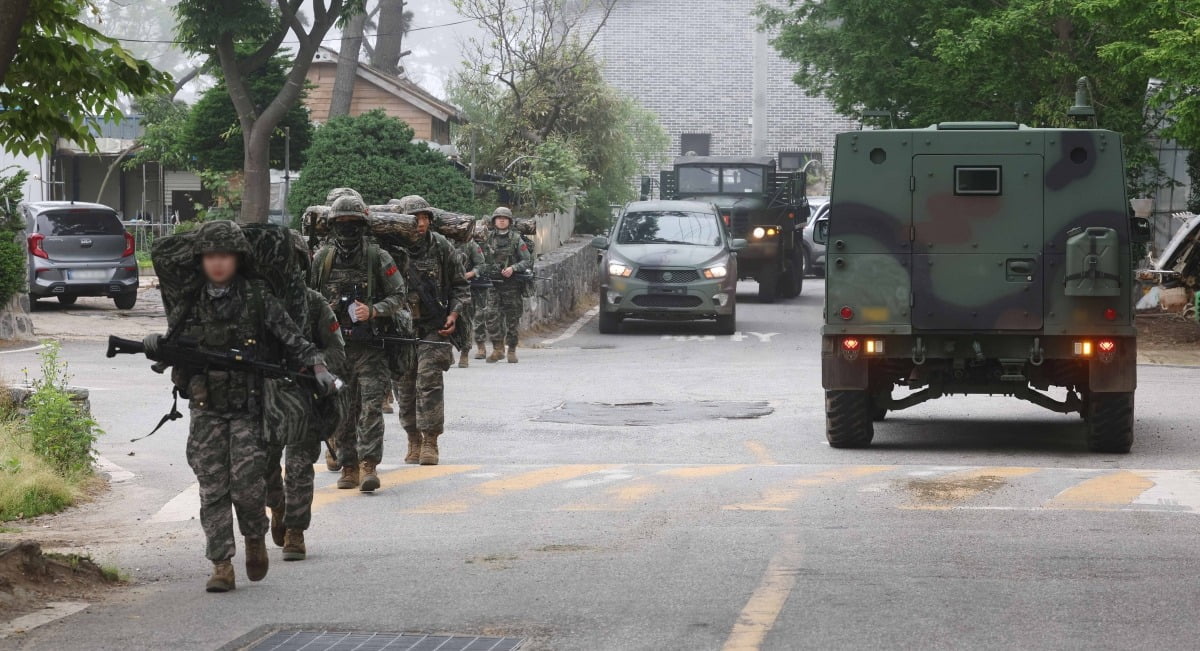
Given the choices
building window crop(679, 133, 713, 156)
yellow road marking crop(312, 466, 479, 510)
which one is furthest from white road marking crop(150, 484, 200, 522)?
building window crop(679, 133, 713, 156)

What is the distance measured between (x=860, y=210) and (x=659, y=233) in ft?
41.1

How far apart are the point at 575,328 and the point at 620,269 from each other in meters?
2.38

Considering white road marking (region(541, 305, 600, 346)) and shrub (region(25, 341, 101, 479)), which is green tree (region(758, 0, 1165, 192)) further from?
shrub (region(25, 341, 101, 479))

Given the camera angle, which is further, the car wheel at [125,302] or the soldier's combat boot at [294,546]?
the car wheel at [125,302]

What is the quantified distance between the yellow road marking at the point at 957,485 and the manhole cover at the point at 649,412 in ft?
12.8

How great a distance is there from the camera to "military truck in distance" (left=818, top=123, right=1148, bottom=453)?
12422mm

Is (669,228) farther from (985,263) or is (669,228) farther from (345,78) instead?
(345,78)

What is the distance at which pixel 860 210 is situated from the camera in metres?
12.7

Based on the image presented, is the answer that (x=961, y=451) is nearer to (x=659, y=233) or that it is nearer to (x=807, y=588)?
(x=807, y=588)

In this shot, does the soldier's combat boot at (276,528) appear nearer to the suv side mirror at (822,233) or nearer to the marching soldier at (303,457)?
the marching soldier at (303,457)

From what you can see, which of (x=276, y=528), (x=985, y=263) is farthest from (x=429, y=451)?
(x=985, y=263)

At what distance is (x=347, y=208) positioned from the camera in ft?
34.2

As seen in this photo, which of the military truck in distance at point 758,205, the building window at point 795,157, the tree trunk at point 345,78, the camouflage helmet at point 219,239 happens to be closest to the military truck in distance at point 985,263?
the camouflage helmet at point 219,239

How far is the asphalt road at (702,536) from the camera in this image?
22.2 feet
